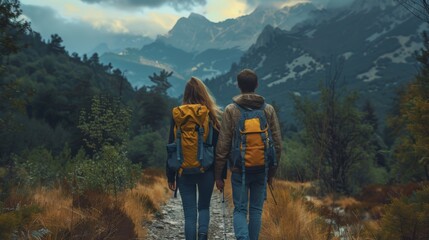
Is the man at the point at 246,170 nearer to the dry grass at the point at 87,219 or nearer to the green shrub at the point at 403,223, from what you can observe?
the green shrub at the point at 403,223

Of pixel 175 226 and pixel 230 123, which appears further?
pixel 175 226

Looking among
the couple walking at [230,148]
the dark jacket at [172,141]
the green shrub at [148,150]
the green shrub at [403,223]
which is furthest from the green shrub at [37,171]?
the green shrub at [148,150]

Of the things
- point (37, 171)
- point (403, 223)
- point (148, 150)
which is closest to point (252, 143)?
point (403, 223)

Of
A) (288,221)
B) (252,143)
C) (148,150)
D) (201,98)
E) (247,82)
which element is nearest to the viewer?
(252,143)

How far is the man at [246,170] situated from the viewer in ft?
14.3

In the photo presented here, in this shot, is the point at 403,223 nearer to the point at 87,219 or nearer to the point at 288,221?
the point at 288,221

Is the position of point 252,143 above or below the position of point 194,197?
above

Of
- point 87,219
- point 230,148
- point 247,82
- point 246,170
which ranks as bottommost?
point 87,219

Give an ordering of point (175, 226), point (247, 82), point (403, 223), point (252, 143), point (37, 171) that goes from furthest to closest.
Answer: point (37, 171), point (175, 226), point (247, 82), point (252, 143), point (403, 223)

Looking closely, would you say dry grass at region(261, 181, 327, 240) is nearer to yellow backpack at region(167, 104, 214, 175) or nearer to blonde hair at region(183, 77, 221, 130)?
yellow backpack at region(167, 104, 214, 175)

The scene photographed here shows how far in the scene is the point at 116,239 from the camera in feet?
15.4

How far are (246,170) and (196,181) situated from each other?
688 millimetres

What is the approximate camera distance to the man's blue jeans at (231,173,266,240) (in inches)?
172

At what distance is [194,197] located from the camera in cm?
474
